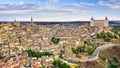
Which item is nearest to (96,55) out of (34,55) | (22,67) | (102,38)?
(34,55)

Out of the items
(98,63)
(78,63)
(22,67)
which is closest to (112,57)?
(98,63)

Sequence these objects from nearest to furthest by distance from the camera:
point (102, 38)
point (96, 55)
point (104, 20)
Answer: point (96, 55), point (102, 38), point (104, 20)

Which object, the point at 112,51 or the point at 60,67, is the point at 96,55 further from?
the point at 60,67

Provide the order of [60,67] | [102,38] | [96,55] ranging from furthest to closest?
[102,38] → [96,55] → [60,67]

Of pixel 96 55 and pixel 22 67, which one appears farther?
pixel 96 55

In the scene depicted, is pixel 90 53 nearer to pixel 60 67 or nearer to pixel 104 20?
pixel 60 67

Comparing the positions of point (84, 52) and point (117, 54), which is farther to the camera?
point (117, 54)

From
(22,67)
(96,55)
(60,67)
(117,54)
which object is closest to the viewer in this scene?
(22,67)

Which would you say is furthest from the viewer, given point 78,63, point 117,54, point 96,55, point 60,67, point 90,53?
point 117,54
